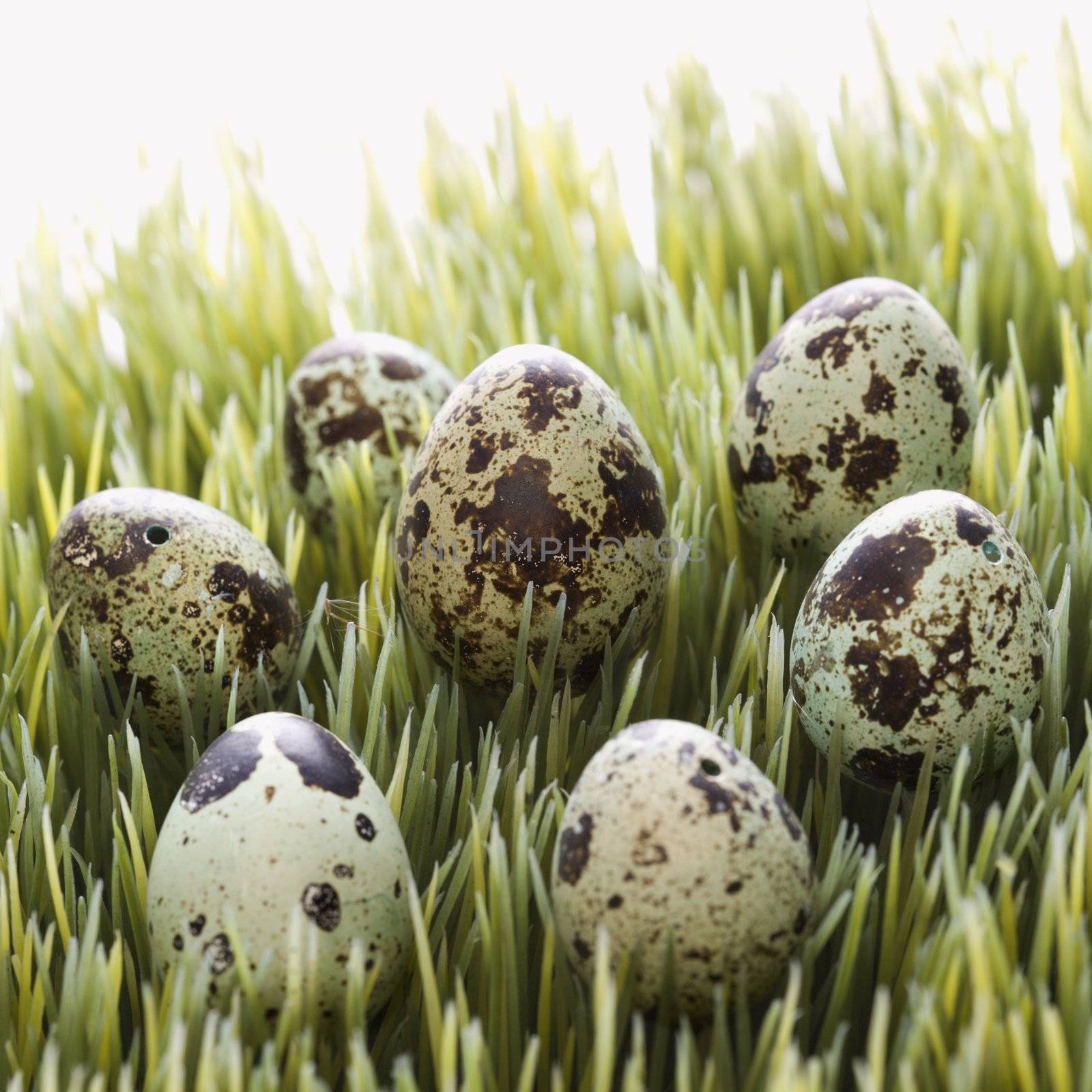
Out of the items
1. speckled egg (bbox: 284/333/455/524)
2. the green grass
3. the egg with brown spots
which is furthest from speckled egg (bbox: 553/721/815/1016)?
speckled egg (bbox: 284/333/455/524)

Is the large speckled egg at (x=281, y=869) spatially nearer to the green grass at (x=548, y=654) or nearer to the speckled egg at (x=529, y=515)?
the green grass at (x=548, y=654)

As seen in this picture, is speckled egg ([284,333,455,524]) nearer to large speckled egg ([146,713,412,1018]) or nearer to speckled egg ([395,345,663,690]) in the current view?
speckled egg ([395,345,663,690])

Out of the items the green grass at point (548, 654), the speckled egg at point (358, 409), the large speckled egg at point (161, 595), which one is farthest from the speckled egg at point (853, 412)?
the large speckled egg at point (161, 595)

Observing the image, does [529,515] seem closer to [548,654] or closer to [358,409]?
[548,654]

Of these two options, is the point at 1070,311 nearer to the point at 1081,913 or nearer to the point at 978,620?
the point at 978,620

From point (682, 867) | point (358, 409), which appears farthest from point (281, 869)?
point (358, 409)

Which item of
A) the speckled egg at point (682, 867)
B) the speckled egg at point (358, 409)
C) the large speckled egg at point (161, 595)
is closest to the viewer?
the speckled egg at point (682, 867)
